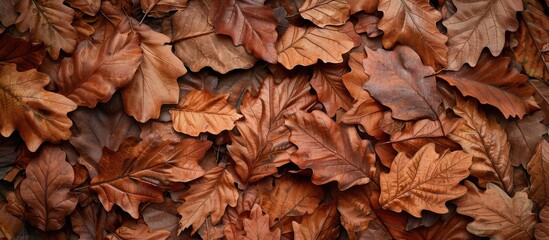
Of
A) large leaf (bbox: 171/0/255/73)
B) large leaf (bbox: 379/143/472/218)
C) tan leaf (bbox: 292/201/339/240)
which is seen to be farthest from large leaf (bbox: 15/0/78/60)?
large leaf (bbox: 379/143/472/218)

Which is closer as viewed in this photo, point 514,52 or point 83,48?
point 83,48

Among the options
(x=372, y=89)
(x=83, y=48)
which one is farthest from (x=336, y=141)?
(x=83, y=48)

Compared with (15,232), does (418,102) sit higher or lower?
higher

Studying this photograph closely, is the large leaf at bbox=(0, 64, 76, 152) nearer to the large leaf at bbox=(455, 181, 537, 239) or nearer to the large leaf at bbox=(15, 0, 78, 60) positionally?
the large leaf at bbox=(15, 0, 78, 60)

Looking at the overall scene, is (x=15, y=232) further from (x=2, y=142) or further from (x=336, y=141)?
(x=336, y=141)

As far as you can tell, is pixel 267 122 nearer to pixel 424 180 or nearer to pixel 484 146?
pixel 424 180

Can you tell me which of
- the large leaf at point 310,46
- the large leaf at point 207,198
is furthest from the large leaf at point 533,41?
the large leaf at point 207,198

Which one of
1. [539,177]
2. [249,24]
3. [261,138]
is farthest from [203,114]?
[539,177]

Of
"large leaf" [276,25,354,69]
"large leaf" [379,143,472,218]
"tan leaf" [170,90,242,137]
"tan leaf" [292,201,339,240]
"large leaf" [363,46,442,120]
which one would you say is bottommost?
"tan leaf" [292,201,339,240]
